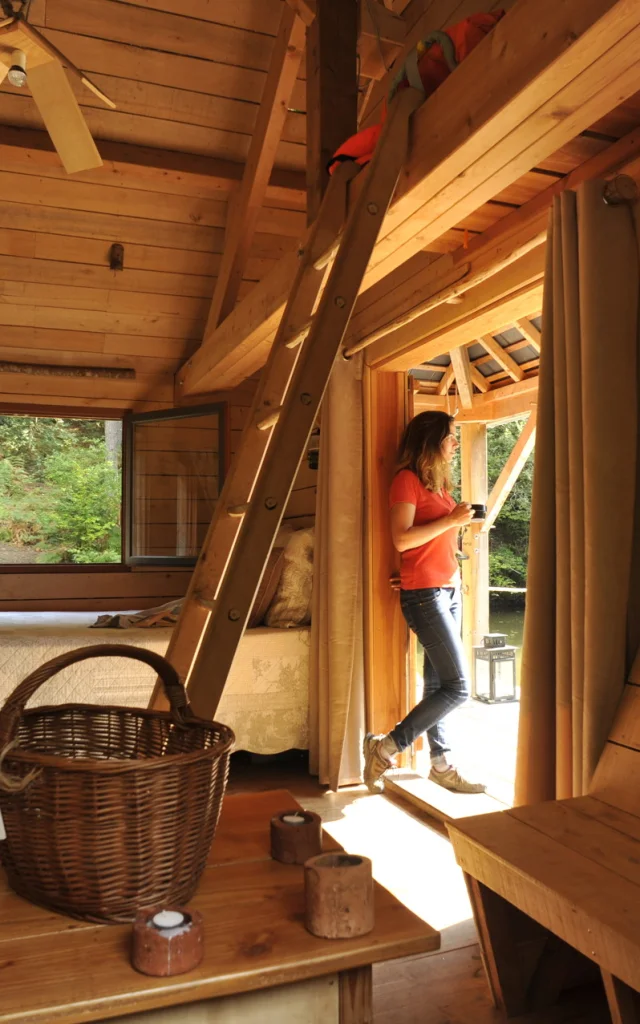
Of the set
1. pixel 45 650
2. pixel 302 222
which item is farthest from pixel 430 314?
pixel 45 650

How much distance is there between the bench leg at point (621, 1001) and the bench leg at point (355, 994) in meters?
0.53

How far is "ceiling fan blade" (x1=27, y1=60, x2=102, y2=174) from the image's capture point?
2457 millimetres

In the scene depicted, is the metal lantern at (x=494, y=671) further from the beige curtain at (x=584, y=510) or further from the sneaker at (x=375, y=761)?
the beige curtain at (x=584, y=510)

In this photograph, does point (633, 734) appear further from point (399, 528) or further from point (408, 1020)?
point (399, 528)

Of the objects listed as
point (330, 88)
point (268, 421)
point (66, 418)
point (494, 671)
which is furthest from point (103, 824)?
point (494, 671)

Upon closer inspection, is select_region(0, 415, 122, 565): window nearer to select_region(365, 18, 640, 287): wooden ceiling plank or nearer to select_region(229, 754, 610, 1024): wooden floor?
select_region(229, 754, 610, 1024): wooden floor

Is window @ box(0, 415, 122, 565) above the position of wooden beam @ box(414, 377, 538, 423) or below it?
below

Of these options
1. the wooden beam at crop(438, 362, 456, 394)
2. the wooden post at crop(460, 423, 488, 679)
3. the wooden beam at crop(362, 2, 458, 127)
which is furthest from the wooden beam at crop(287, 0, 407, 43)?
the wooden beam at crop(438, 362, 456, 394)

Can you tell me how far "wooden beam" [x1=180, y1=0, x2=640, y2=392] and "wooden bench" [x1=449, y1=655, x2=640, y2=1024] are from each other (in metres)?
1.19

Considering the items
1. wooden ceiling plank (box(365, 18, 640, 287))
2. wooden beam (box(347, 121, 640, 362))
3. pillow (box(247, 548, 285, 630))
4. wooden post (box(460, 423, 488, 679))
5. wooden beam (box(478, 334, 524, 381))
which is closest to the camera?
wooden ceiling plank (box(365, 18, 640, 287))

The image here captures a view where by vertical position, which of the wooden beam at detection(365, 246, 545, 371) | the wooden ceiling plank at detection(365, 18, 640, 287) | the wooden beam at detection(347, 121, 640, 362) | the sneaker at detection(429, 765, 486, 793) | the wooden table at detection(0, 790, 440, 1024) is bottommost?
the sneaker at detection(429, 765, 486, 793)

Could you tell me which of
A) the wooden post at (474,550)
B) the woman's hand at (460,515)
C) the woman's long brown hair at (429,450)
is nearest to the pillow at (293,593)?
the woman's long brown hair at (429,450)

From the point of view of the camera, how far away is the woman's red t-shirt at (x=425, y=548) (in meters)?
3.12

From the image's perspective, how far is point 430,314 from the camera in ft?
9.80
